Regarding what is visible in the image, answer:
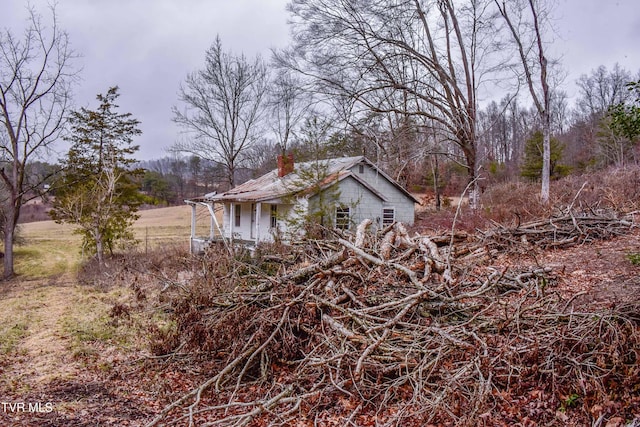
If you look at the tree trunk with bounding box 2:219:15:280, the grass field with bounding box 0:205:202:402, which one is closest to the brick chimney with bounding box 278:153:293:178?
the grass field with bounding box 0:205:202:402

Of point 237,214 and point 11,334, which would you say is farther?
point 237,214

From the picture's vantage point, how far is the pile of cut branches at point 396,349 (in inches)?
152

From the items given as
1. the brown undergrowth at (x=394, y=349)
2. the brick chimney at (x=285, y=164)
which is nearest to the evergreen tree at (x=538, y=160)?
the brick chimney at (x=285, y=164)

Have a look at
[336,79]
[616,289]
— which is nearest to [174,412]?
[616,289]

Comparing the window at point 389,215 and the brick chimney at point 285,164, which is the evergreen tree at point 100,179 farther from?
the window at point 389,215

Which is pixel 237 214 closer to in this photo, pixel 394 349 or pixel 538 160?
pixel 394 349

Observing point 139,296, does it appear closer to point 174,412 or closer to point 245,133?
point 174,412

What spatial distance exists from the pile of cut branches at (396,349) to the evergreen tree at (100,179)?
14.9 metres

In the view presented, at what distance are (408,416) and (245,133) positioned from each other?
2829 cm

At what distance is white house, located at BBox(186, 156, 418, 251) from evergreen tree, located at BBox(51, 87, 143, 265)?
367 centimetres

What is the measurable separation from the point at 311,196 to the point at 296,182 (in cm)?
81

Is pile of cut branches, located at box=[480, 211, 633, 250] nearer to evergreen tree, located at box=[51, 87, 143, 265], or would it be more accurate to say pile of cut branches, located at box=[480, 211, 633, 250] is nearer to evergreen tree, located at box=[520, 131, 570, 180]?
evergreen tree, located at box=[51, 87, 143, 265]

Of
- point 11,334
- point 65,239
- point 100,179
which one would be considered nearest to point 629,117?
point 11,334

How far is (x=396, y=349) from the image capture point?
14.6ft
